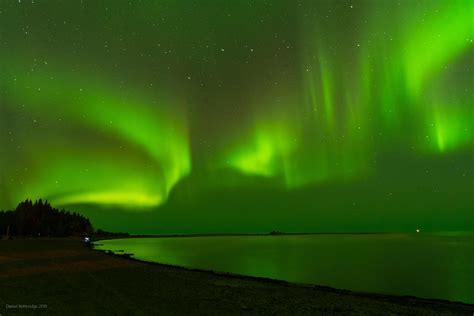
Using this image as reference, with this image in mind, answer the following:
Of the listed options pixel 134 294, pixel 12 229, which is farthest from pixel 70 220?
pixel 134 294

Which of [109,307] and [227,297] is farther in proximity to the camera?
[227,297]

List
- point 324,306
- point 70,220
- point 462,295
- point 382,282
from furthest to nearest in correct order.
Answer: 1. point 70,220
2. point 382,282
3. point 462,295
4. point 324,306

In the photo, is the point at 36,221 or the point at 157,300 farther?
the point at 36,221

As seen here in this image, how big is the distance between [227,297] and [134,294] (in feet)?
15.2

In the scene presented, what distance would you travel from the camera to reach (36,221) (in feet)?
539

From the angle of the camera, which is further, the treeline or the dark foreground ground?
the treeline

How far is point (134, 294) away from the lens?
19422mm

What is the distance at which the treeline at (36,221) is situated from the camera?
155500 millimetres

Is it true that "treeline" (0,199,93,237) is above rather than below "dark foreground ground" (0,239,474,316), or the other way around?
above

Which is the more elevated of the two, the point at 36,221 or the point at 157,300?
the point at 36,221

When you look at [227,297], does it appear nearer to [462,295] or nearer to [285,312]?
[285,312]

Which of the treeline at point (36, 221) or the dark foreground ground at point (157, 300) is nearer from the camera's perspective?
the dark foreground ground at point (157, 300)

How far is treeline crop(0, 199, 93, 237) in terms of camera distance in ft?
510

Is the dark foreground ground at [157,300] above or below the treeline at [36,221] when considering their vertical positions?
below
